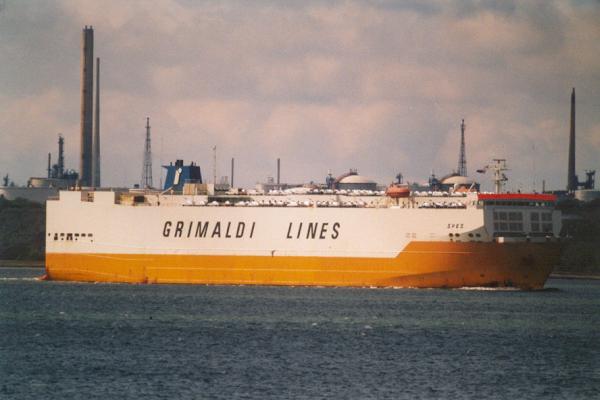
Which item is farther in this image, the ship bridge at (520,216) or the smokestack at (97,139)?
the smokestack at (97,139)

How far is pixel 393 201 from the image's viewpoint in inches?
2603

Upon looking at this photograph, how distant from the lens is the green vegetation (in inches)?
4306

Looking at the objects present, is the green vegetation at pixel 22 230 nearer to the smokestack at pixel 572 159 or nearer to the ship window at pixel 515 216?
the smokestack at pixel 572 159

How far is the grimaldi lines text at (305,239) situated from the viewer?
6225 cm

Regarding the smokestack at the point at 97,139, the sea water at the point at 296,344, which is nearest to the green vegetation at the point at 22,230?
the smokestack at the point at 97,139

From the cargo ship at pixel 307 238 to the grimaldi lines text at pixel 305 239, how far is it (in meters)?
0.05

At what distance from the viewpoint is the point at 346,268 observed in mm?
63750

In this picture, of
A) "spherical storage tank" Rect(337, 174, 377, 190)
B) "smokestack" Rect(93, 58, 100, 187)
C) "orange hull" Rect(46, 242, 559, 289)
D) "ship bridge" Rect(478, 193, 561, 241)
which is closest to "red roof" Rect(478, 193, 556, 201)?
"ship bridge" Rect(478, 193, 561, 241)

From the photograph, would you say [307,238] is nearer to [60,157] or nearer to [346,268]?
[346,268]

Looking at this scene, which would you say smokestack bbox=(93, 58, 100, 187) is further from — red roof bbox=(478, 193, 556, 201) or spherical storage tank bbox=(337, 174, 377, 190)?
red roof bbox=(478, 193, 556, 201)

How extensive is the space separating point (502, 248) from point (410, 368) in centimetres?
2379

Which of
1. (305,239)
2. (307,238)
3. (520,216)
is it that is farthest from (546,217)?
(305,239)

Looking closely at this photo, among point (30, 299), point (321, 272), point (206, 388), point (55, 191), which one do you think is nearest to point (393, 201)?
point (321, 272)

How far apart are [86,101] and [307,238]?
45.8 meters
